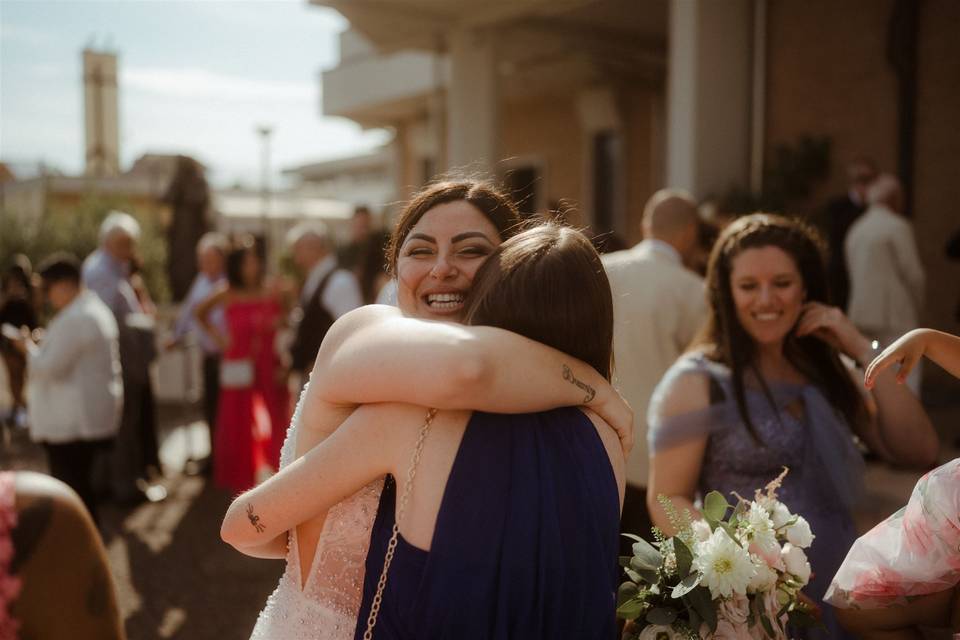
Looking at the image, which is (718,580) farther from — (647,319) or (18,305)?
(18,305)

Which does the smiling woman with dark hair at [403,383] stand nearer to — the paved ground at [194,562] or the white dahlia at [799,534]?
the white dahlia at [799,534]

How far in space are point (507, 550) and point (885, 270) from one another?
19.9ft

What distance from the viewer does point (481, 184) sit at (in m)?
2.21

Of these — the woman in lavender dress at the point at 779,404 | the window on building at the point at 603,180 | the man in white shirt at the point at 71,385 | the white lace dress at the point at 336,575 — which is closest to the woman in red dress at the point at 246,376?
the man in white shirt at the point at 71,385

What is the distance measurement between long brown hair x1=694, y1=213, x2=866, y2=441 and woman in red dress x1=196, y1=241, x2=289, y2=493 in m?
5.18

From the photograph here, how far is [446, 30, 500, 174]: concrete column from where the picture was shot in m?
11.4

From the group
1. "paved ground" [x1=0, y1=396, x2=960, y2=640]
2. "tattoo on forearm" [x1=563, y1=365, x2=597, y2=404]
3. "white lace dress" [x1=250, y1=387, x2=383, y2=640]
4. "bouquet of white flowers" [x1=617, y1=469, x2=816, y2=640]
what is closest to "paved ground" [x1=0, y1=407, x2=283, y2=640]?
"paved ground" [x1=0, y1=396, x2=960, y2=640]

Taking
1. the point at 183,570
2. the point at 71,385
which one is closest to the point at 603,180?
the point at 71,385

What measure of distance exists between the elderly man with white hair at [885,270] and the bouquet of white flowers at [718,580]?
5.18 meters

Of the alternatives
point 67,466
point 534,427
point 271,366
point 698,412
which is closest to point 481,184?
point 534,427

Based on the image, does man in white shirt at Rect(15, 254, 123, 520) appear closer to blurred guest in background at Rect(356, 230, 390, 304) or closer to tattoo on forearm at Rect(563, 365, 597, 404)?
blurred guest in background at Rect(356, 230, 390, 304)

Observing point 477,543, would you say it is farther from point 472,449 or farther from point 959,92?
point 959,92

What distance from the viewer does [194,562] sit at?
5961 mm

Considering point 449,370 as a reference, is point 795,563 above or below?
below
